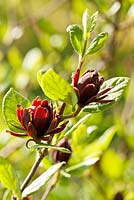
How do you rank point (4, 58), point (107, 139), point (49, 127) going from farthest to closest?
point (4, 58) → point (107, 139) → point (49, 127)

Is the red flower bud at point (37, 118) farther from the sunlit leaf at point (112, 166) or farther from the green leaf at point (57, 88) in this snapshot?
the sunlit leaf at point (112, 166)

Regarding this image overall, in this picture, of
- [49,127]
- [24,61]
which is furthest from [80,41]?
[24,61]

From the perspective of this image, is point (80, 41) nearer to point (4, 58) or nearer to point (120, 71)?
point (120, 71)

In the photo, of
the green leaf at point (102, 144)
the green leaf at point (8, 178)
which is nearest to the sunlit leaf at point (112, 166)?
the green leaf at point (102, 144)

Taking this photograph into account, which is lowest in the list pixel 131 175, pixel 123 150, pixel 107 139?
pixel 123 150

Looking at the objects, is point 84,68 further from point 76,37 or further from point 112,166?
point 76,37

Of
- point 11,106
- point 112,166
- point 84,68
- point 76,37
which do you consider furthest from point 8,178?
point 84,68
